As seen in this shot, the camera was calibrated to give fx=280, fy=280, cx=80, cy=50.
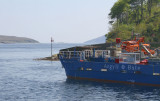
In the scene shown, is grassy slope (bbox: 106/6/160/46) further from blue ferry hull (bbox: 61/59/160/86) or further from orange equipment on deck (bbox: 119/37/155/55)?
blue ferry hull (bbox: 61/59/160/86)

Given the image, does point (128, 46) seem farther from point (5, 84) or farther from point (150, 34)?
point (150, 34)

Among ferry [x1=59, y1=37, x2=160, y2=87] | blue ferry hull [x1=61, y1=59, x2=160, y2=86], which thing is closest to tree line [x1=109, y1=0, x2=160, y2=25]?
ferry [x1=59, y1=37, x2=160, y2=87]

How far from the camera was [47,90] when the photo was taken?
39875 mm

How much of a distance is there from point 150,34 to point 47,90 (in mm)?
56197

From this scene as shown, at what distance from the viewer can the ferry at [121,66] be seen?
38906mm

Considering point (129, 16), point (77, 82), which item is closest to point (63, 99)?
point (77, 82)

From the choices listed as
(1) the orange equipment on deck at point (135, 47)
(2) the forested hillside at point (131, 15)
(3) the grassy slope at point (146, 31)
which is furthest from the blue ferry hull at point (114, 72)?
(2) the forested hillside at point (131, 15)

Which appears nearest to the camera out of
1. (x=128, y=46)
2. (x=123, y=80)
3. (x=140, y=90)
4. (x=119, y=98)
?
(x=119, y=98)

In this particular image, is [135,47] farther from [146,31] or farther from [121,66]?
[146,31]

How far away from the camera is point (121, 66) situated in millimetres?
40188

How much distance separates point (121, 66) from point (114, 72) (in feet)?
5.61

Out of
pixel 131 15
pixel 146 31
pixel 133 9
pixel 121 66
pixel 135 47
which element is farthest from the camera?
pixel 133 9

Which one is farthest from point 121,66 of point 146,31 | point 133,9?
point 133,9

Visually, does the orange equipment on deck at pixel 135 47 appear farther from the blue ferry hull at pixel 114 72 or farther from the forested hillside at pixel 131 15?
the forested hillside at pixel 131 15
